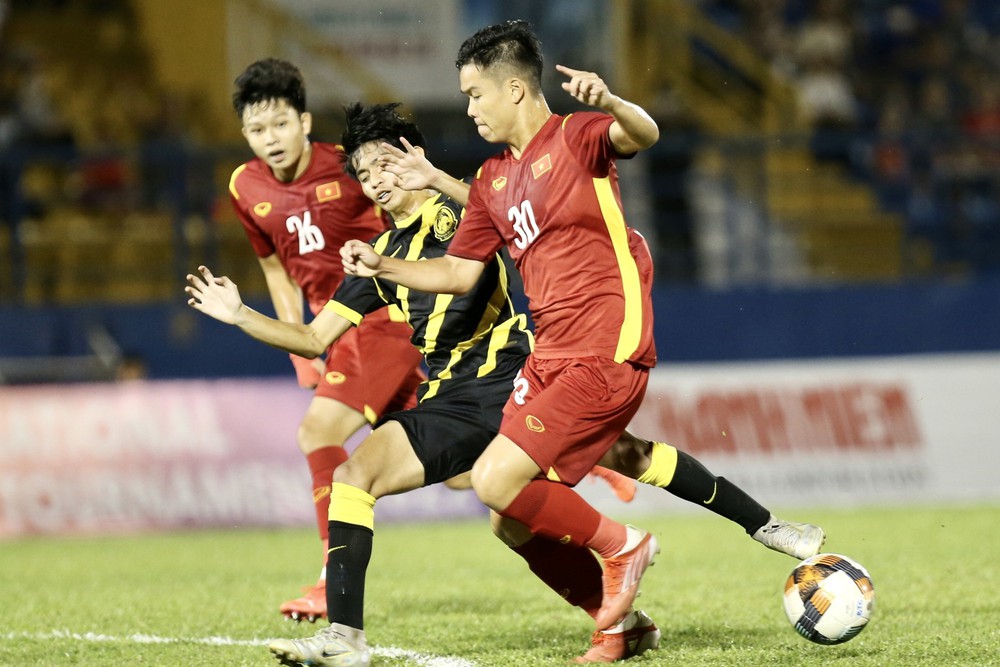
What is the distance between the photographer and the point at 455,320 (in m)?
5.72

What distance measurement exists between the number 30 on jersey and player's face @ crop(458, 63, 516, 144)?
277 mm

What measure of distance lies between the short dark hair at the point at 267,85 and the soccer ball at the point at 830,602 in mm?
3374

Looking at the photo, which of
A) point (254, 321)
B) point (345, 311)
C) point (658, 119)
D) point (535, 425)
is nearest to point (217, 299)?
point (254, 321)

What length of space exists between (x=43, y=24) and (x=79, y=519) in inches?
288

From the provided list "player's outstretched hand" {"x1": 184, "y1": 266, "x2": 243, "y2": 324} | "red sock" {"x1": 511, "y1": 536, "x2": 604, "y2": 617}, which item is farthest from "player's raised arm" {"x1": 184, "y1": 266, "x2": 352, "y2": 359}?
"red sock" {"x1": 511, "y1": 536, "x2": 604, "y2": 617}

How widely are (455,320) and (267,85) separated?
1808mm

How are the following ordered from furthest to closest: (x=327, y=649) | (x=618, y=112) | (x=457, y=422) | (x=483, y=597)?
(x=483, y=597) → (x=457, y=422) → (x=327, y=649) → (x=618, y=112)

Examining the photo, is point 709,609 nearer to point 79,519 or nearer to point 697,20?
point 79,519

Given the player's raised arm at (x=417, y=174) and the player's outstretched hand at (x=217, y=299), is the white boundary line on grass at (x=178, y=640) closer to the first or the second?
the player's outstretched hand at (x=217, y=299)

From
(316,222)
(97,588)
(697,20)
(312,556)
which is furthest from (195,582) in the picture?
(697,20)

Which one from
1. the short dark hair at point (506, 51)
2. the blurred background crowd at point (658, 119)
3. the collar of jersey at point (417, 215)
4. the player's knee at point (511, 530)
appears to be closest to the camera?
the short dark hair at point (506, 51)

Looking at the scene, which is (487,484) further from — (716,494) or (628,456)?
(716,494)

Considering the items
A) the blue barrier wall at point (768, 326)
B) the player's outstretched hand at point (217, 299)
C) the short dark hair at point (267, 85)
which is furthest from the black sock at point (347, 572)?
the blue barrier wall at point (768, 326)

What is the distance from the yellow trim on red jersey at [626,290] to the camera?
16.7ft
